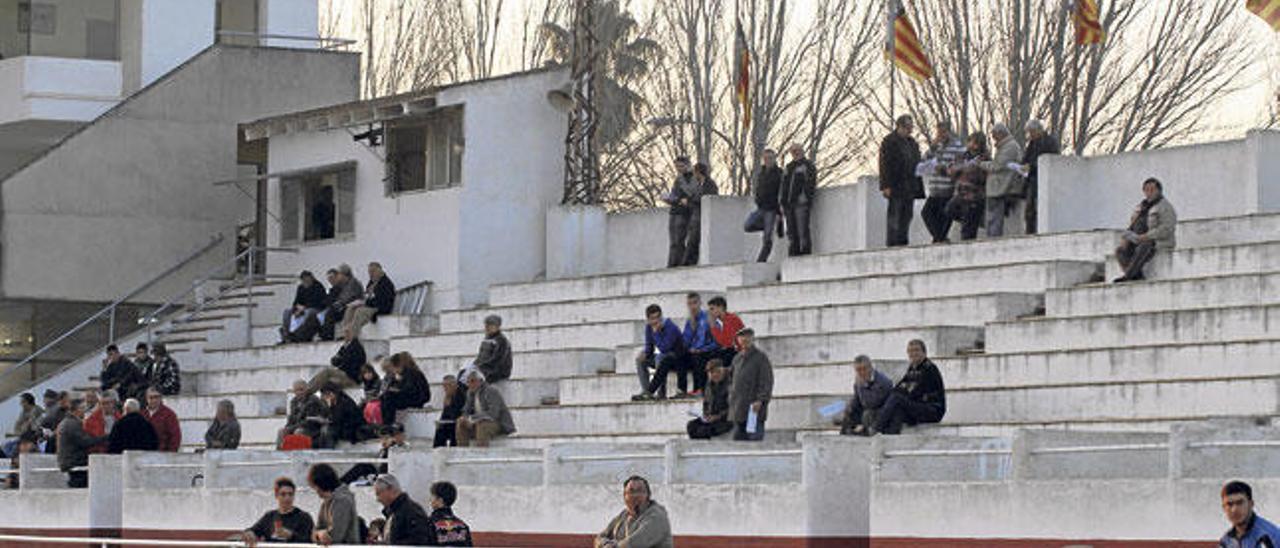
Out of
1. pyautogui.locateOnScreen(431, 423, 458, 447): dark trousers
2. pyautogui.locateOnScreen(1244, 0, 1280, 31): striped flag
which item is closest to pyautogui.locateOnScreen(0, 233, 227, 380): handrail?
pyautogui.locateOnScreen(431, 423, 458, 447): dark trousers

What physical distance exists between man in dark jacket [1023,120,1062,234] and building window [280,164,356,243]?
552 inches

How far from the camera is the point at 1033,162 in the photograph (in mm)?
32375

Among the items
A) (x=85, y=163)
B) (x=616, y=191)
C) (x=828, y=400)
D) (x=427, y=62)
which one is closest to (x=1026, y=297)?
(x=828, y=400)

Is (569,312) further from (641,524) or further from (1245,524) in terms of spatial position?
(1245,524)

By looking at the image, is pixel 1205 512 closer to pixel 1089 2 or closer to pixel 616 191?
pixel 1089 2

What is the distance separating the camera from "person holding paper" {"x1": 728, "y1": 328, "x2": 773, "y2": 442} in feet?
90.8

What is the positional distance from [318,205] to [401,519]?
75.0ft

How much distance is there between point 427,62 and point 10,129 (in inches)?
757

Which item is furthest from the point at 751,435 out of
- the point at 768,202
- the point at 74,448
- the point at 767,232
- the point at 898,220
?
the point at 74,448

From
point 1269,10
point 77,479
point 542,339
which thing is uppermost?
point 1269,10

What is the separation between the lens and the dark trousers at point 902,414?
26.4 metres

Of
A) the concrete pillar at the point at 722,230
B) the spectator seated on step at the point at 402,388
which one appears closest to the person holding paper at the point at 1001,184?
the concrete pillar at the point at 722,230

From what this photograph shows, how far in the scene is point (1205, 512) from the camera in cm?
2169

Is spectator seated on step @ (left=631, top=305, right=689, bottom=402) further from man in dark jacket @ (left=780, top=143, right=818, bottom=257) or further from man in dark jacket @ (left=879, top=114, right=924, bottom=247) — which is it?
man in dark jacket @ (left=780, top=143, right=818, bottom=257)
